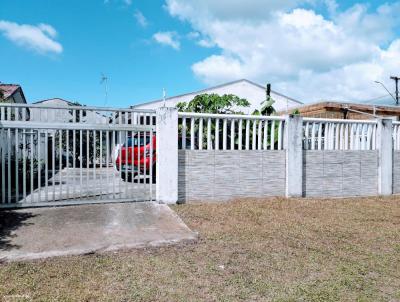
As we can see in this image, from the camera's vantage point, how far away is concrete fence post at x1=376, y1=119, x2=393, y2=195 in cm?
958

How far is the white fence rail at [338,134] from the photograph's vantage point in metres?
8.78

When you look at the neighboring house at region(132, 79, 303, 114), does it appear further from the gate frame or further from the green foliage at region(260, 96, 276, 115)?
the gate frame

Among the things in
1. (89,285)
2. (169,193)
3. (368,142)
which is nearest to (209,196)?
(169,193)

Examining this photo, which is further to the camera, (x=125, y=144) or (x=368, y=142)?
(x=368, y=142)

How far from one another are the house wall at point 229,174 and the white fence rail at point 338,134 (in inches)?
42.0

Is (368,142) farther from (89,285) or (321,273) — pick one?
(89,285)

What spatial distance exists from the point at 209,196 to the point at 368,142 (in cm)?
→ 507

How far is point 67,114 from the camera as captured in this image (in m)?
6.86

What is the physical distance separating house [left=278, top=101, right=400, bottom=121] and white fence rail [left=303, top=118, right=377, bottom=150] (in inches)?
155

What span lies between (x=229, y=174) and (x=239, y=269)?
13.0 feet

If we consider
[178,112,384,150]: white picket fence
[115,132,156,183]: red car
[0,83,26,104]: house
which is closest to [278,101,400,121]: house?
[178,112,384,150]: white picket fence

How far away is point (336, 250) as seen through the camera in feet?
15.7

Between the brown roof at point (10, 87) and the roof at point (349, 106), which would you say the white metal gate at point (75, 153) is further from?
the brown roof at point (10, 87)


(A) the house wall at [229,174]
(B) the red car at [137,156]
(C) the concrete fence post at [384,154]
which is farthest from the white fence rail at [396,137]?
(B) the red car at [137,156]
